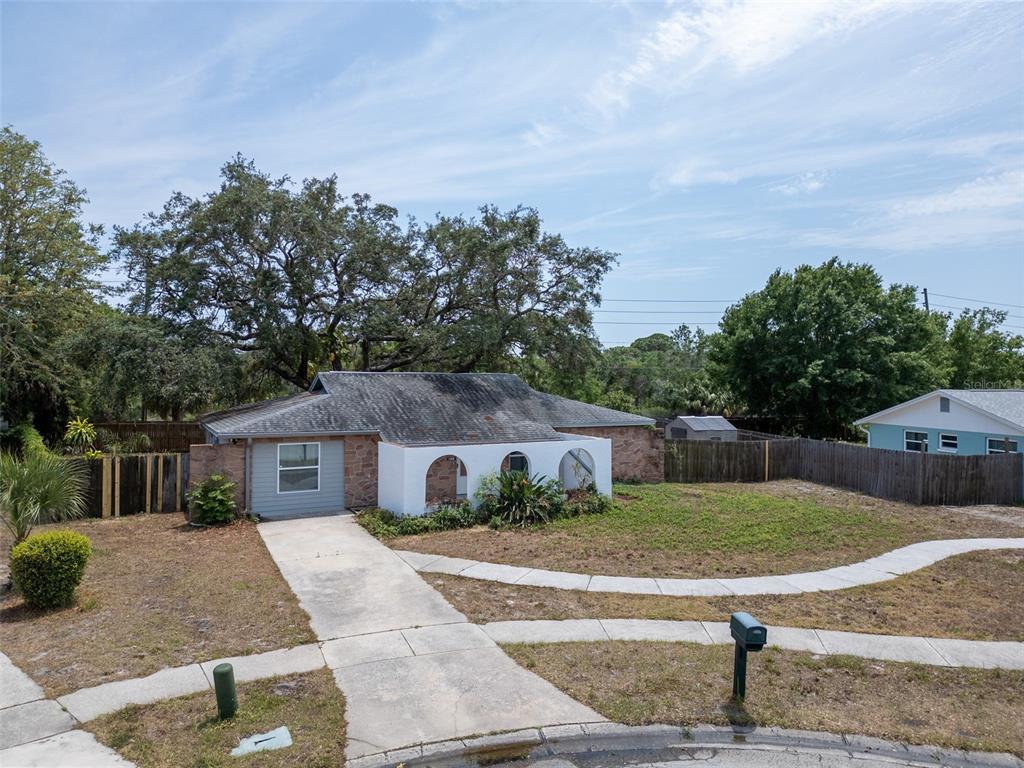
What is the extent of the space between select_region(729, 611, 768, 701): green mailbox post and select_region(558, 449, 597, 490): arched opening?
10620 mm

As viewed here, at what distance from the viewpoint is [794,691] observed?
6512 millimetres

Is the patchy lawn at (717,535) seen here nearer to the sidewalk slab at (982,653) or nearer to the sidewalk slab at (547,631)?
the sidewalk slab at (547,631)

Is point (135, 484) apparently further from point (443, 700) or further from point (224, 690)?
point (443, 700)

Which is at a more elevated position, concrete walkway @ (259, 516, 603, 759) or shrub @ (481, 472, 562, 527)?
shrub @ (481, 472, 562, 527)

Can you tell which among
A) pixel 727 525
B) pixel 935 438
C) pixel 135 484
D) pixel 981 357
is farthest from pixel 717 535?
pixel 981 357

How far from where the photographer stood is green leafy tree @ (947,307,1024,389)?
142 feet

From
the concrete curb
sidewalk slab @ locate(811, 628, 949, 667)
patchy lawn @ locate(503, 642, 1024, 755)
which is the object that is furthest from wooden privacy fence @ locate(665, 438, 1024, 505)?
the concrete curb

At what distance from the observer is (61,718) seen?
5.73 m

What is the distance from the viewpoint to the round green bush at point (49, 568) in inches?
328

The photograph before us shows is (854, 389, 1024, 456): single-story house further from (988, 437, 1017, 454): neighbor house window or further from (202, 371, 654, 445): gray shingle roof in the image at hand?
(202, 371, 654, 445): gray shingle roof

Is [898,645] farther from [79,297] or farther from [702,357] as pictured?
[702,357]

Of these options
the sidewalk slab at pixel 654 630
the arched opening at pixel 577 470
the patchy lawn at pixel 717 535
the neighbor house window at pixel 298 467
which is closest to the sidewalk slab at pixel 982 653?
the sidewalk slab at pixel 654 630

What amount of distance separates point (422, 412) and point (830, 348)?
80.0 ft

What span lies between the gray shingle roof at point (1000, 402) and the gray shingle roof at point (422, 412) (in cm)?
1199
